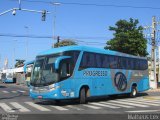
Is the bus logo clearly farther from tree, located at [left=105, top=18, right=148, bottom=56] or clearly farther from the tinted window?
tree, located at [left=105, top=18, right=148, bottom=56]

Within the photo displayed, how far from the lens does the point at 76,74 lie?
21.9 m

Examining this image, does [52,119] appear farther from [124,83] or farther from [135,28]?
[135,28]

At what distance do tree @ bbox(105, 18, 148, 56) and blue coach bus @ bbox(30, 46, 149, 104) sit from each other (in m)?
19.6

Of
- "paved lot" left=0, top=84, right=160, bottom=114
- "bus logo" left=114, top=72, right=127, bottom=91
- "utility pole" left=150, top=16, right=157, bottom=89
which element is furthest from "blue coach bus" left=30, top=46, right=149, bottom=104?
"utility pole" left=150, top=16, right=157, bottom=89

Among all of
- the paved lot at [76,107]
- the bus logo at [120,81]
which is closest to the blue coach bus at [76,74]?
the bus logo at [120,81]

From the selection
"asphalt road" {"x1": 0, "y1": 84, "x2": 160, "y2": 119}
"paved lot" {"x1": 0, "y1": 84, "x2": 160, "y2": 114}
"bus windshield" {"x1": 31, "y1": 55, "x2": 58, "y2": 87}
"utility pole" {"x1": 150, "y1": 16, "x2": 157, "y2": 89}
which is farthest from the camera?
"utility pole" {"x1": 150, "y1": 16, "x2": 157, "y2": 89}

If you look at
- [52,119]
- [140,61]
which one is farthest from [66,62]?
[140,61]

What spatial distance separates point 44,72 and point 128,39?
2707 cm

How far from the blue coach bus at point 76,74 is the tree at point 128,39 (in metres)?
19.6

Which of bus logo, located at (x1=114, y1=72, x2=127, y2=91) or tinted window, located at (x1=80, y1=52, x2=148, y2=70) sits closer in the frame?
tinted window, located at (x1=80, y1=52, x2=148, y2=70)

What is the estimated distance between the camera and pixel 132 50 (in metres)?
46.8

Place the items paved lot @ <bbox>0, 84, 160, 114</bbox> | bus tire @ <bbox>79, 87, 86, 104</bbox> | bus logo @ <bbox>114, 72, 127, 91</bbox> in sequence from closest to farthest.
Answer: paved lot @ <bbox>0, 84, 160, 114</bbox>
bus tire @ <bbox>79, 87, 86, 104</bbox>
bus logo @ <bbox>114, 72, 127, 91</bbox>

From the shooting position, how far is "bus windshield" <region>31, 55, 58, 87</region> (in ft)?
68.2

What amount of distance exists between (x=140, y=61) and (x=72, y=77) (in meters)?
10.5
